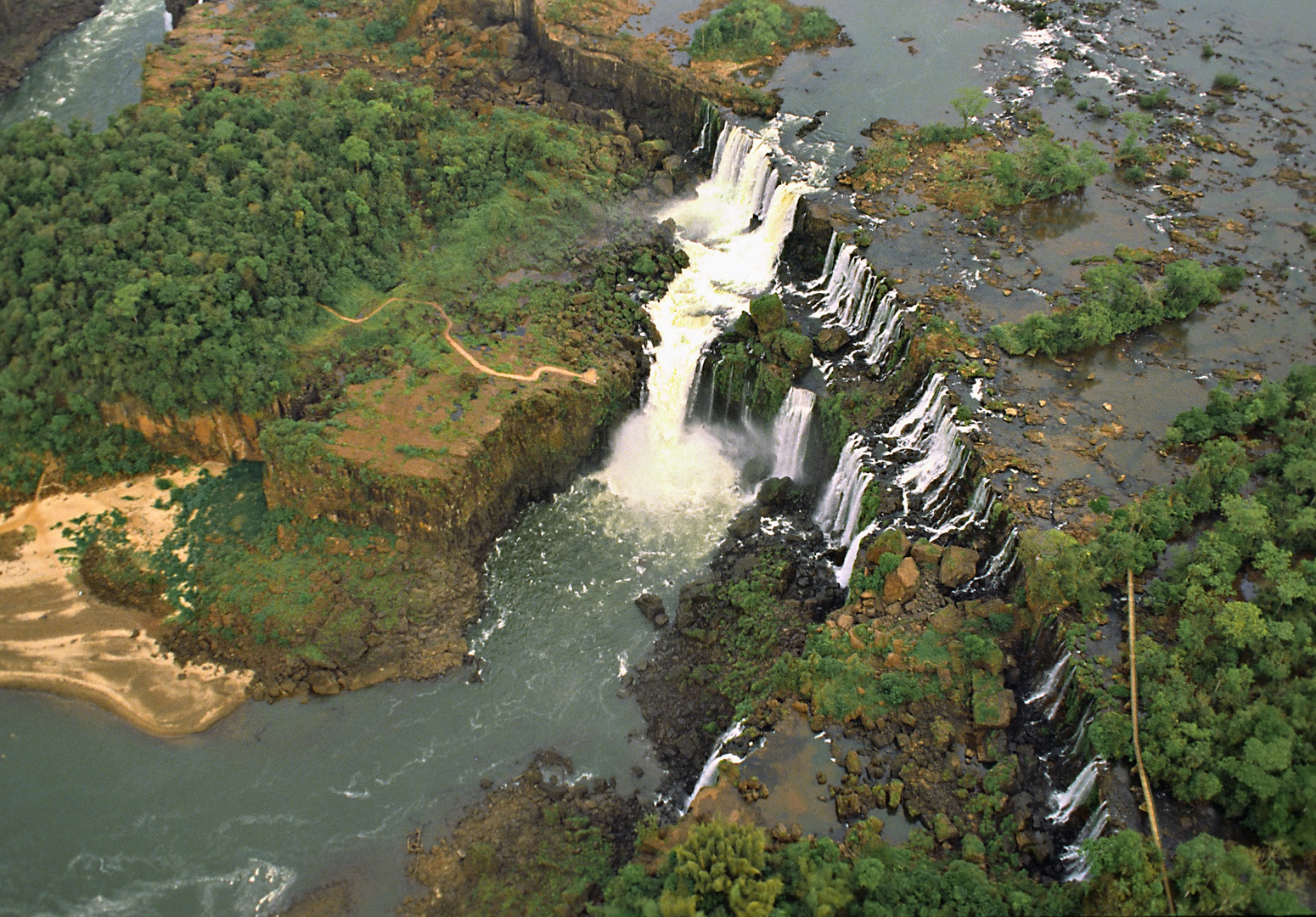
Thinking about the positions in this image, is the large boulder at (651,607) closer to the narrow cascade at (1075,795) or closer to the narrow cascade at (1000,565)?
the narrow cascade at (1000,565)

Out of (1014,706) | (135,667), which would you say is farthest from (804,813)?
(135,667)

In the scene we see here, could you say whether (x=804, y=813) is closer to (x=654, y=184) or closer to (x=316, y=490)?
(x=316, y=490)

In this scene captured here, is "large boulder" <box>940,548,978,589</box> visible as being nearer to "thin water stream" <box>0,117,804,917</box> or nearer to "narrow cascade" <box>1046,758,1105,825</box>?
"narrow cascade" <box>1046,758,1105,825</box>

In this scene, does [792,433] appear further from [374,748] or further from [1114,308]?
[374,748]

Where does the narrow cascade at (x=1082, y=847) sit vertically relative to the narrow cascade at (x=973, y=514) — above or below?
below

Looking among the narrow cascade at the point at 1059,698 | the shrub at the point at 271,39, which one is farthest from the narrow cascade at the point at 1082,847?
the shrub at the point at 271,39

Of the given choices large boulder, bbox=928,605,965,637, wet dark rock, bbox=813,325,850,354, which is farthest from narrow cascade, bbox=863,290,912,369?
large boulder, bbox=928,605,965,637
